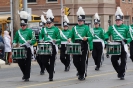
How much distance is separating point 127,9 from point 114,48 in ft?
153

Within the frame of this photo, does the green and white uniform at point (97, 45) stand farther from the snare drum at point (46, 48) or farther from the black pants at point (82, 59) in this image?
the snare drum at point (46, 48)

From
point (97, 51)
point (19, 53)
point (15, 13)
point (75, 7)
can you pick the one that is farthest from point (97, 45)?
point (75, 7)

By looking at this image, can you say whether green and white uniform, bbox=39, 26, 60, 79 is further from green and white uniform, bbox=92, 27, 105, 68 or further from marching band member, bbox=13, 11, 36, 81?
green and white uniform, bbox=92, 27, 105, 68

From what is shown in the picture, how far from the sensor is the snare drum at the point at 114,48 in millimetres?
17047

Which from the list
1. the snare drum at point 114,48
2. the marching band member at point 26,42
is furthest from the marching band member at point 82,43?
the marching band member at point 26,42

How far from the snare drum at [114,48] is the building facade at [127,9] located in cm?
4453

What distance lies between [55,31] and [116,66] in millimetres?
2263

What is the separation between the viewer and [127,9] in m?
63.2

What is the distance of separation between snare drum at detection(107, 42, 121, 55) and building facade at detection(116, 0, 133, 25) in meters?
44.5

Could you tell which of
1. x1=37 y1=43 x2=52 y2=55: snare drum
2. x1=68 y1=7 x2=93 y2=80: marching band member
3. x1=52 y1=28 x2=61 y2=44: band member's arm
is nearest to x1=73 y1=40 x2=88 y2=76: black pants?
x1=68 y1=7 x2=93 y2=80: marching band member

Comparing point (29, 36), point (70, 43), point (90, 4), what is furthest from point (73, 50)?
point (90, 4)

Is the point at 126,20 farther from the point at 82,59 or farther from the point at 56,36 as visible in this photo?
the point at 56,36

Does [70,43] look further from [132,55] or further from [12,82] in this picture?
[132,55]

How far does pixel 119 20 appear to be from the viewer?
57.4 ft
